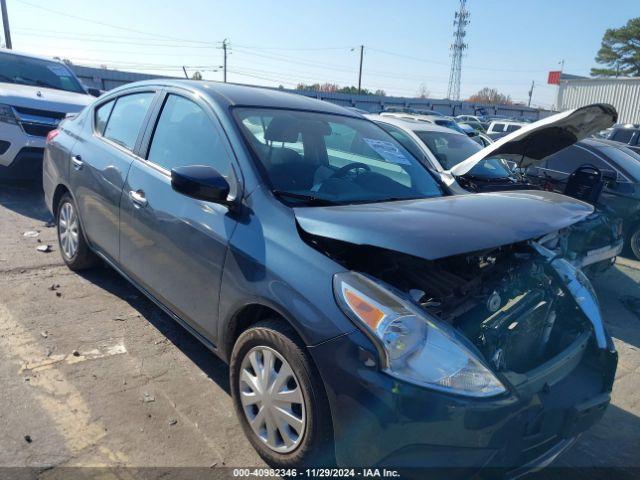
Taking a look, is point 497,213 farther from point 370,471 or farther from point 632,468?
point 632,468

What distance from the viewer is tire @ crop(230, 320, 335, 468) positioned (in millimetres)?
2064

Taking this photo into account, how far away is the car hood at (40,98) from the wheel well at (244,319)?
5.65 metres

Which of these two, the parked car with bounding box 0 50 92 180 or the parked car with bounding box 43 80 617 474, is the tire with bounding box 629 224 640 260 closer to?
the parked car with bounding box 43 80 617 474

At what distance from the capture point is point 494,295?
2418mm

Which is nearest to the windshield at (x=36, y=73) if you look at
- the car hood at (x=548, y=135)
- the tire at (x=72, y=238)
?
the tire at (x=72, y=238)

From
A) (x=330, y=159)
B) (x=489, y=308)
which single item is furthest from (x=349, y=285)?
(x=330, y=159)

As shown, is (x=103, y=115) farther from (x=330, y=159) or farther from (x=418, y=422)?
(x=418, y=422)

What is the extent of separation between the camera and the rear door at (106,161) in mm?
3516

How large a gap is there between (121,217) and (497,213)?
8.04 ft

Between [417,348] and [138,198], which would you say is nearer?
[417,348]

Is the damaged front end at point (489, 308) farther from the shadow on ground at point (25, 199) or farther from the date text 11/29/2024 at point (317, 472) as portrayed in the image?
the shadow on ground at point (25, 199)

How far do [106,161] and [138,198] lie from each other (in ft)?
2.33

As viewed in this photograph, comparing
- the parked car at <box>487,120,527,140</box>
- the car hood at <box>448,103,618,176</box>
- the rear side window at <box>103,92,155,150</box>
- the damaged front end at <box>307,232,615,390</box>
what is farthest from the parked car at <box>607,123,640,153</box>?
the rear side window at <box>103,92,155,150</box>

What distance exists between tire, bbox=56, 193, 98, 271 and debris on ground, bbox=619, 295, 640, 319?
17.1ft
